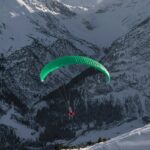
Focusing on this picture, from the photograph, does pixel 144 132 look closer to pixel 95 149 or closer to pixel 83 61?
pixel 95 149

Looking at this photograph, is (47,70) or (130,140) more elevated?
(47,70)

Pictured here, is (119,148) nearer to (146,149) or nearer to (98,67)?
(146,149)

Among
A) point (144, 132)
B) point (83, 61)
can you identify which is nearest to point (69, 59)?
point (83, 61)

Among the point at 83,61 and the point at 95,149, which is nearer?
the point at 95,149

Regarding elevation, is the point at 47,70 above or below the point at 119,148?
above

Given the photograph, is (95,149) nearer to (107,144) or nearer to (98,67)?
(107,144)

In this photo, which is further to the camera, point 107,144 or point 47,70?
point 47,70

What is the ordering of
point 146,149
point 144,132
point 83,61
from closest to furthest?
point 146,149
point 144,132
point 83,61

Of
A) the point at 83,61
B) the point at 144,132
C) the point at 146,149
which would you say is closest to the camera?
the point at 146,149
